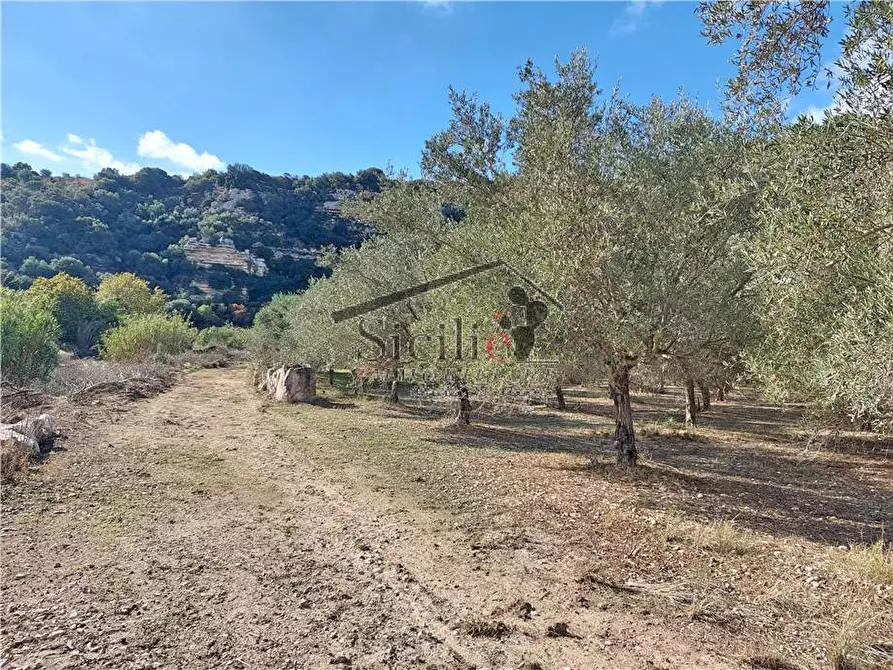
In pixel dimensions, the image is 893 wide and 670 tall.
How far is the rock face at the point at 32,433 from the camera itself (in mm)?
8672

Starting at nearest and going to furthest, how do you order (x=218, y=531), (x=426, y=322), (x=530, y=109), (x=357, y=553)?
1. (x=357, y=553)
2. (x=218, y=531)
3. (x=530, y=109)
4. (x=426, y=322)

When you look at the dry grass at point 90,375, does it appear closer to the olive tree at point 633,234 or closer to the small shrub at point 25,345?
the small shrub at point 25,345

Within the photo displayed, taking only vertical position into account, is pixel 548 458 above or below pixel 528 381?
below

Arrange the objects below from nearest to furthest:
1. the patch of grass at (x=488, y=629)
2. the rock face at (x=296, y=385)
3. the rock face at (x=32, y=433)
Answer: the patch of grass at (x=488, y=629), the rock face at (x=32, y=433), the rock face at (x=296, y=385)

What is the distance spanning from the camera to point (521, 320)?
8891 mm

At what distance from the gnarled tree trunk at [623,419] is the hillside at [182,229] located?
2020 inches

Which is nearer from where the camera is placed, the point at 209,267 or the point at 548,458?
the point at 548,458

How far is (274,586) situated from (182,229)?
301 feet

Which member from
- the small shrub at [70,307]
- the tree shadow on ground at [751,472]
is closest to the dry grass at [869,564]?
the tree shadow on ground at [751,472]

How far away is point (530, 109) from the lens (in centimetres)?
984

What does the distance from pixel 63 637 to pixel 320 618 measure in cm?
206

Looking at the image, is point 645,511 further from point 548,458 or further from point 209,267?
point 209,267

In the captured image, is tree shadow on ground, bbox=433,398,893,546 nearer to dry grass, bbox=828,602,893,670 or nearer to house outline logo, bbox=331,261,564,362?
dry grass, bbox=828,602,893,670

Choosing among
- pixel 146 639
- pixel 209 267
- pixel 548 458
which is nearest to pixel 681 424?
pixel 548 458
